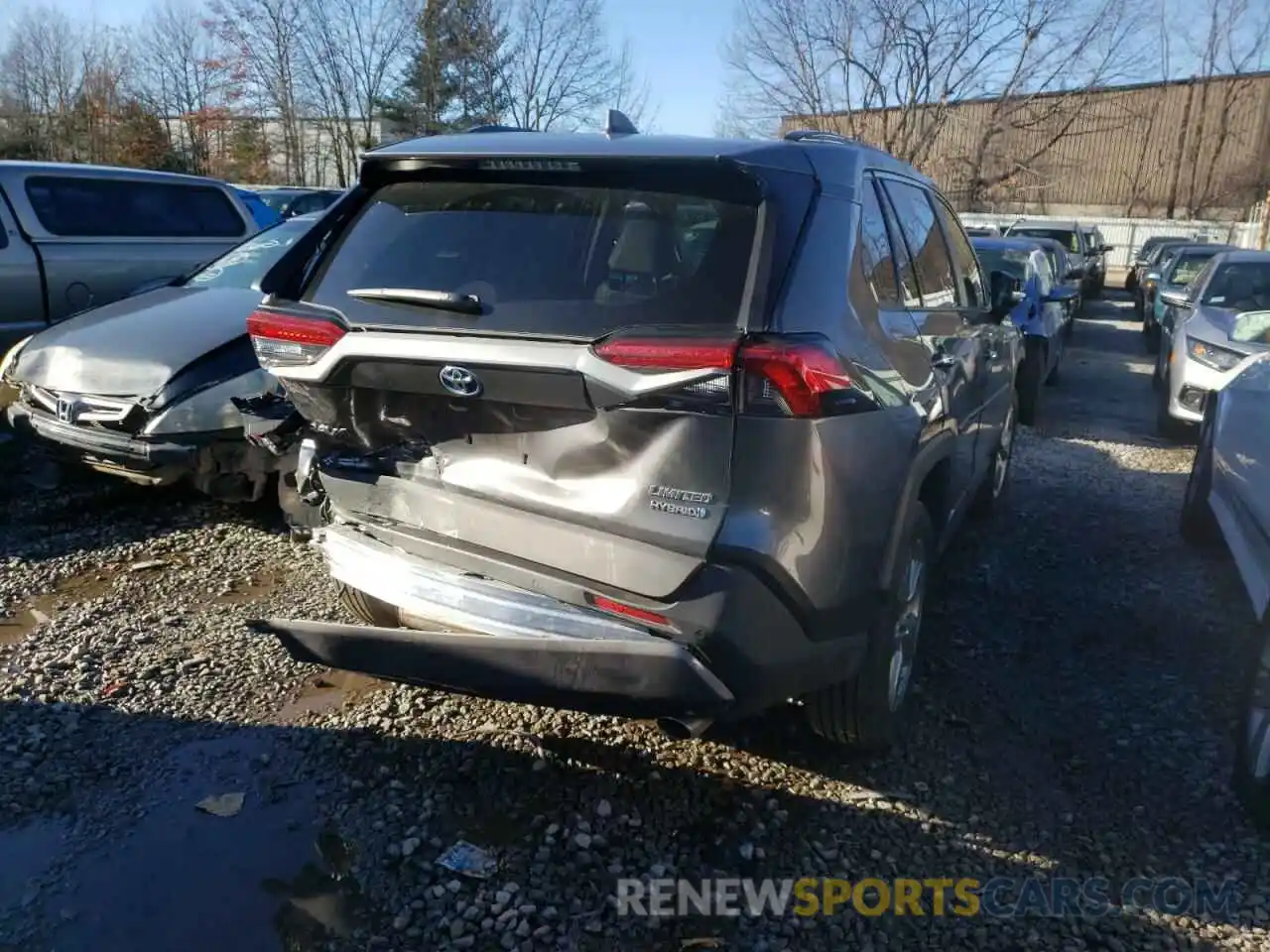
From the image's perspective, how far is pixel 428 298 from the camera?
9.37ft

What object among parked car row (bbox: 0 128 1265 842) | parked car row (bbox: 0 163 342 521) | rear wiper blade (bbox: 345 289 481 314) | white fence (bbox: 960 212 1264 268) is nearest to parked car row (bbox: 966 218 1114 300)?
white fence (bbox: 960 212 1264 268)

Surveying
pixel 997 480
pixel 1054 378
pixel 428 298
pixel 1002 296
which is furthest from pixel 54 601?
pixel 1054 378

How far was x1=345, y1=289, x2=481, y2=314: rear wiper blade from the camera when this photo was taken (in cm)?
279

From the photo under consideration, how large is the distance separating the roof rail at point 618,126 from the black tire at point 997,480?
2.99 m

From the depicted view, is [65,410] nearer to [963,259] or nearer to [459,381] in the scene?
[459,381]

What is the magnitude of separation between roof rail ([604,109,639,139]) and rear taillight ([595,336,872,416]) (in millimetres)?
1085

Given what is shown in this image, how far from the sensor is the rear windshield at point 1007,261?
10664 mm

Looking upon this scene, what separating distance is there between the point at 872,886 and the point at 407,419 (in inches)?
74.2

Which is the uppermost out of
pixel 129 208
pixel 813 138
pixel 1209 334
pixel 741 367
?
pixel 813 138

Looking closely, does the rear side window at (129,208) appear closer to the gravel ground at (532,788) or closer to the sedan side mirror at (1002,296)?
the gravel ground at (532,788)

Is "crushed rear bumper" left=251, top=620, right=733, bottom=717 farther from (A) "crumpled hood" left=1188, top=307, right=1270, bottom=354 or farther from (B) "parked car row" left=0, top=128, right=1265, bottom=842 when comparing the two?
(A) "crumpled hood" left=1188, top=307, right=1270, bottom=354

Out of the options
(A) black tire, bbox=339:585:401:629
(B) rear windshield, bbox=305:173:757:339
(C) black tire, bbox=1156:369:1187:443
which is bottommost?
(C) black tire, bbox=1156:369:1187:443

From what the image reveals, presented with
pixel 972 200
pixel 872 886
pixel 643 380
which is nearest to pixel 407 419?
pixel 643 380

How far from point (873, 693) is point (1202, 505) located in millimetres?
3494
